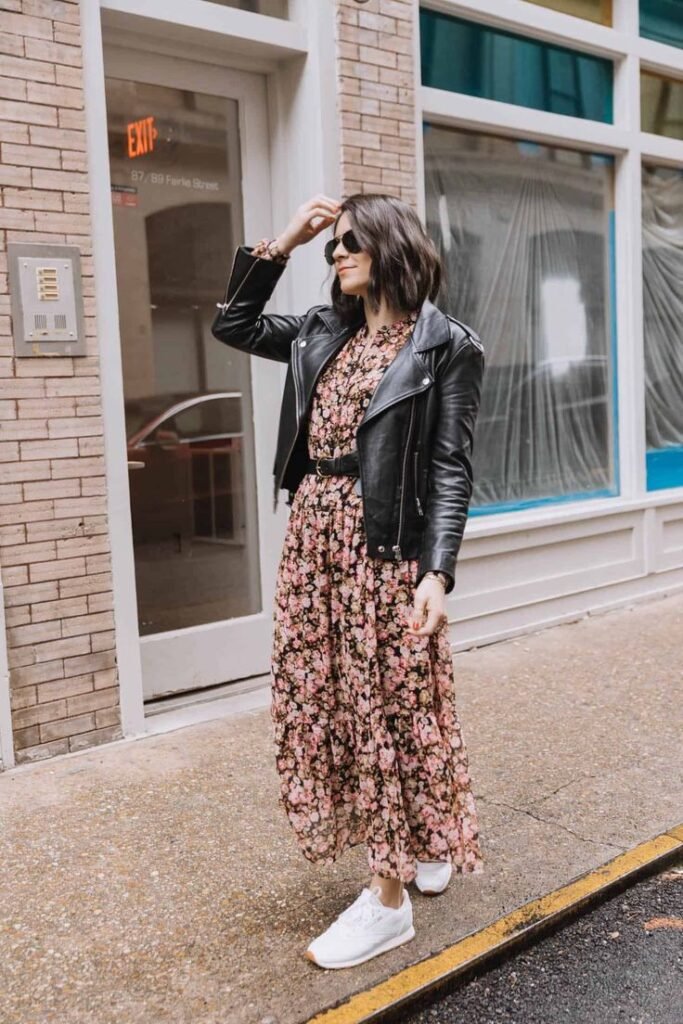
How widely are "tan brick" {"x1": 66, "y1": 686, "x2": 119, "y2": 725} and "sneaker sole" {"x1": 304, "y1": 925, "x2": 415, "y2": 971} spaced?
6.48ft

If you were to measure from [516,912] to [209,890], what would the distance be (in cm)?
95

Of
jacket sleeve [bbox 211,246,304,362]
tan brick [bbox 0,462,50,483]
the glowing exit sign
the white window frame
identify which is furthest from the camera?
the white window frame

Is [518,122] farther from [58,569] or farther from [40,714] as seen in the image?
[40,714]

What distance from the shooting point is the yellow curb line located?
2752 millimetres

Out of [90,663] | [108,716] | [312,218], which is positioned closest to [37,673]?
[90,663]

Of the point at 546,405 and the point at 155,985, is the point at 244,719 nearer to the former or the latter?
the point at 155,985

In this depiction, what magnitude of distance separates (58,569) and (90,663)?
441 mm

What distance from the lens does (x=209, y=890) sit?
11.2ft

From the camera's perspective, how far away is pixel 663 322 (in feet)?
25.9

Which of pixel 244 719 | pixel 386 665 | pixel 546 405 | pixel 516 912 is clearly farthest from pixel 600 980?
pixel 546 405

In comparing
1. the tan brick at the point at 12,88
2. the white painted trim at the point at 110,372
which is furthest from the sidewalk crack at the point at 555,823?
the tan brick at the point at 12,88

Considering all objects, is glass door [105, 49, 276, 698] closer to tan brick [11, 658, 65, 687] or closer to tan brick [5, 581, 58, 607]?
tan brick [11, 658, 65, 687]

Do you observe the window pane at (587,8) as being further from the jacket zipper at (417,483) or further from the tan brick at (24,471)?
the jacket zipper at (417,483)

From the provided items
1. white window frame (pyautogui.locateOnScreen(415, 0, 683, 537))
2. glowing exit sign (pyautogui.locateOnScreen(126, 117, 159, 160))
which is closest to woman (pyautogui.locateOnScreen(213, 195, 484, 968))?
glowing exit sign (pyautogui.locateOnScreen(126, 117, 159, 160))
